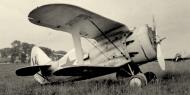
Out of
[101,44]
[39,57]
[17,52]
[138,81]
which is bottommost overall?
[138,81]

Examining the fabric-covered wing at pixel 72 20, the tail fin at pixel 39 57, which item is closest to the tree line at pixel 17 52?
the tail fin at pixel 39 57

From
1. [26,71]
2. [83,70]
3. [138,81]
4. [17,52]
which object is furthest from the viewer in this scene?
[17,52]

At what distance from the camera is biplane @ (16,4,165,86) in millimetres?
7734

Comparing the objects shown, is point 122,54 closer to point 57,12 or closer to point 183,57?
point 57,12

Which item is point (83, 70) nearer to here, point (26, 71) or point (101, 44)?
point (101, 44)

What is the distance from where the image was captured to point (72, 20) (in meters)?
8.04

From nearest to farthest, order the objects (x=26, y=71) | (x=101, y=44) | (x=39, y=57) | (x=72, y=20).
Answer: (x=72, y=20)
(x=26, y=71)
(x=101, y=44)
(x=39, y=57)

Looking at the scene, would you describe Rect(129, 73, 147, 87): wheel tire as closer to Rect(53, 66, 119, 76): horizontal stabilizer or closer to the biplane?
the biplane

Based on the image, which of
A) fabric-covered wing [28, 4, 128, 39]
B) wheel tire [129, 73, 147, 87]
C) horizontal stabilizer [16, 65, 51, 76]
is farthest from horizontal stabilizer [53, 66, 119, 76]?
horizontal stabilizer [16, 65, 51, 76]

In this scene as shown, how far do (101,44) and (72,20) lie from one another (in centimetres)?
172

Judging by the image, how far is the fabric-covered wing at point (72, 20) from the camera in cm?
704

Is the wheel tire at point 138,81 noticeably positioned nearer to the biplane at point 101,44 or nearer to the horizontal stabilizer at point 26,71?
the biplane at point 101,44

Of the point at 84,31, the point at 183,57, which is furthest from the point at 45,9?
the point at 183,57

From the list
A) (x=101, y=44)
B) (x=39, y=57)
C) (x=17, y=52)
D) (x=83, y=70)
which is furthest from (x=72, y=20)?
(x=17, y=52)
